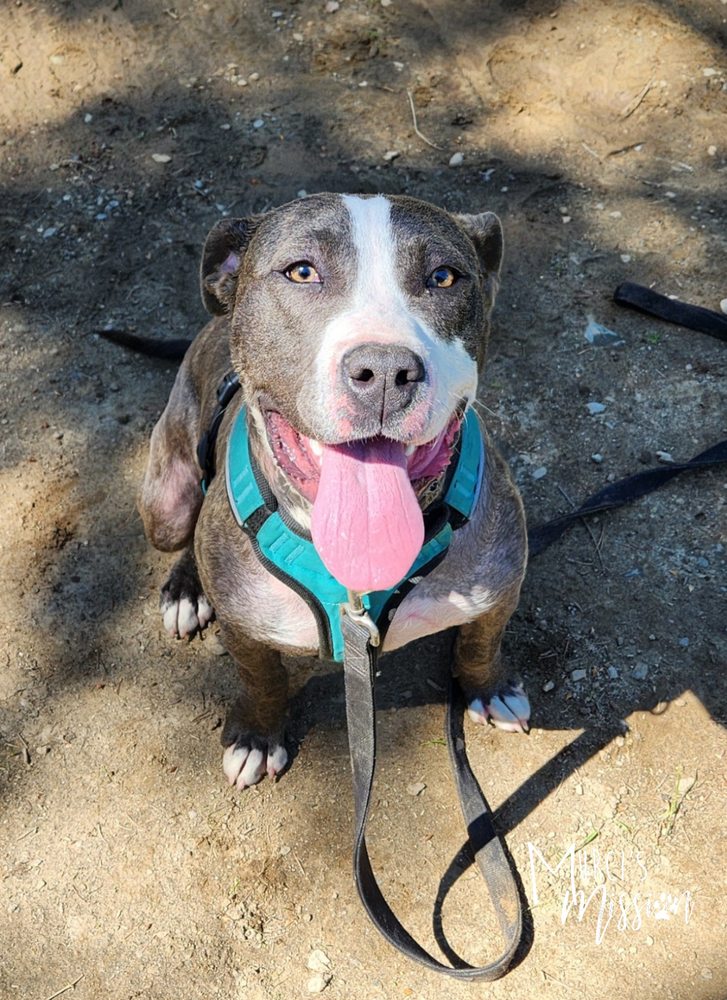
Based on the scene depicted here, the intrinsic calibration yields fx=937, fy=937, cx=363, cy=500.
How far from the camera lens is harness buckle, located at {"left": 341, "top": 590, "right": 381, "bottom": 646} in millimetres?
2842

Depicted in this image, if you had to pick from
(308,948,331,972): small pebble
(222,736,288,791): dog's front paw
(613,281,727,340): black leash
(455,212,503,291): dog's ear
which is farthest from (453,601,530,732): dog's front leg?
(613,281,727,340): black leash

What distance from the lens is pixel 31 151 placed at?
607 cm

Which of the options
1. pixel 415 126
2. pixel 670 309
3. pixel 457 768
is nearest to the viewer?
pixel 457 768

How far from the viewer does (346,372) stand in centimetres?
239

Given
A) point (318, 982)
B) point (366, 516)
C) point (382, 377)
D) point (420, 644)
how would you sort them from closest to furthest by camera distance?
point (382, 377), point (366, 516), point (318, 982), point (420, 644)

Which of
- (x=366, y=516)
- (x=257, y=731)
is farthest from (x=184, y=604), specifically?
(x=366, y=516)

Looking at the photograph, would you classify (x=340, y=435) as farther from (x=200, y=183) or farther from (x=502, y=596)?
(x=200, y=183)

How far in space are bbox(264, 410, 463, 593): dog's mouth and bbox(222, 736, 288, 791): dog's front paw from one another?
1.38 meters

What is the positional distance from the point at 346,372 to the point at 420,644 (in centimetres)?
201

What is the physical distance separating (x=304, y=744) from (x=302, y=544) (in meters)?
1.33

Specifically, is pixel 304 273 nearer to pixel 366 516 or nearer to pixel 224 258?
pixel 224 258

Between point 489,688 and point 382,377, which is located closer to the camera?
point 382,377

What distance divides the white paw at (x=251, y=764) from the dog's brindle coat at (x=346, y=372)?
7.9 inches

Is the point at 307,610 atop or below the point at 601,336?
atop
